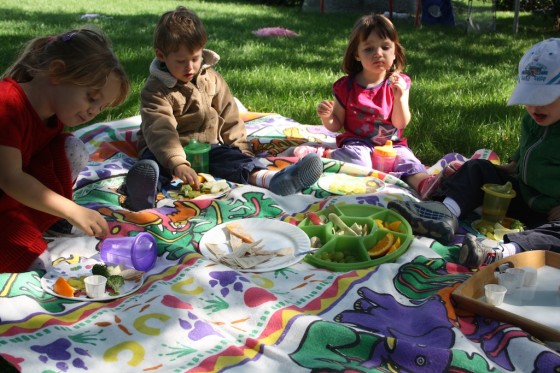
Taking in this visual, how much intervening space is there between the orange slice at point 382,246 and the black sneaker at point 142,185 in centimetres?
101

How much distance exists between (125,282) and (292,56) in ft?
15.8

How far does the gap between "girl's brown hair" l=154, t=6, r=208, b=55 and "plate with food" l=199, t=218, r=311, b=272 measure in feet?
3.27

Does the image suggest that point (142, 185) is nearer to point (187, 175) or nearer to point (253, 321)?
point (187, 175)

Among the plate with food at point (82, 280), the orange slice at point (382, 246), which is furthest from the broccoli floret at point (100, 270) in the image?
the orange slice at point (382, 246)

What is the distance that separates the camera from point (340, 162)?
3.40m

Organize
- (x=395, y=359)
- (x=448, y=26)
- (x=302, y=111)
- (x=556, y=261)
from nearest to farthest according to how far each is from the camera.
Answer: (x=395, y=359), (x=556, y=261), (x=302, y=111), (x=448, y=26)

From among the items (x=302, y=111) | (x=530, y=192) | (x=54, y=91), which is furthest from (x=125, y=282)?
(x=302, y=111)

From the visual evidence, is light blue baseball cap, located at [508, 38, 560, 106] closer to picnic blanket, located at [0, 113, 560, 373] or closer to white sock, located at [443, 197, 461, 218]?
white sock, located at [443, 197, 461, 218]

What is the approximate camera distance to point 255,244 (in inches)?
97.7

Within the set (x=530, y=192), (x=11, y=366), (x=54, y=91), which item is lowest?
(x=11, y=366)

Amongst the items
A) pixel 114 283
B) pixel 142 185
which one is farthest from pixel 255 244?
pixel 142 185

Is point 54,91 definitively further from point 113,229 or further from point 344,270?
point 344,270

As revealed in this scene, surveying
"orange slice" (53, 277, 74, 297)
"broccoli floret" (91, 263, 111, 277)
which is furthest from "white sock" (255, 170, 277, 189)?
"orange slice" (53, 277, 74, 297)

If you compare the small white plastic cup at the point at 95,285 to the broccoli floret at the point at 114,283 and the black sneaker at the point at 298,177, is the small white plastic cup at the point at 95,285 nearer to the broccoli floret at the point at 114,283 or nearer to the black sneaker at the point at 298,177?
the broccoli floret at the point at 114,283
